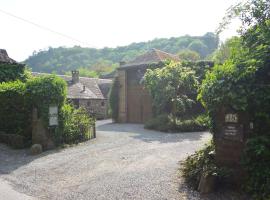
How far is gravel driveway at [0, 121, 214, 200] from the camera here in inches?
285

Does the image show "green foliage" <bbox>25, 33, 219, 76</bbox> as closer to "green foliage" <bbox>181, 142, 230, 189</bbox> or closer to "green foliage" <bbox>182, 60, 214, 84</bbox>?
"green foliage" <bbox>182, 60, 214, 84</bbox>

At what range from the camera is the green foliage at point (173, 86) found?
1903cm

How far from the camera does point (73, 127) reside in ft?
48.5

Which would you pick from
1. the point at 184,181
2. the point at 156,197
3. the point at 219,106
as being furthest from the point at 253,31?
the point at 156,197

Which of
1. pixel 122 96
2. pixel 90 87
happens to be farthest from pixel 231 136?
pixel 90 87

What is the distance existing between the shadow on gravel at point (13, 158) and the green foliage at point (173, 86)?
8570 millimetres

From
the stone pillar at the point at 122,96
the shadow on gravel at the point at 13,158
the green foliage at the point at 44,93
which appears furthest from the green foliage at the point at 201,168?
the stone pillar at the point at 122,96

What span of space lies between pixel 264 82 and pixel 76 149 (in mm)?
8830

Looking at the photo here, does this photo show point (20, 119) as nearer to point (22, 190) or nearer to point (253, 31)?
point (22, 190)

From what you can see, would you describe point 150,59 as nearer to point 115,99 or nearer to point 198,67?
point 115,99

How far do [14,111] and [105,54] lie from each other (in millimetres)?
83854

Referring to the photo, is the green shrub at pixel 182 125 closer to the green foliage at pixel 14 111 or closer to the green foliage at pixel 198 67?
the green foliage at pixel 198 67

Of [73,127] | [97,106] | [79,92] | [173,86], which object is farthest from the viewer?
[97,106]

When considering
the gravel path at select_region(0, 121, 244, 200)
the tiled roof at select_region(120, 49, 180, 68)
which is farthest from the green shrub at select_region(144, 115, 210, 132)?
the tiled roof at select_region(120, 49, 180, 68)
